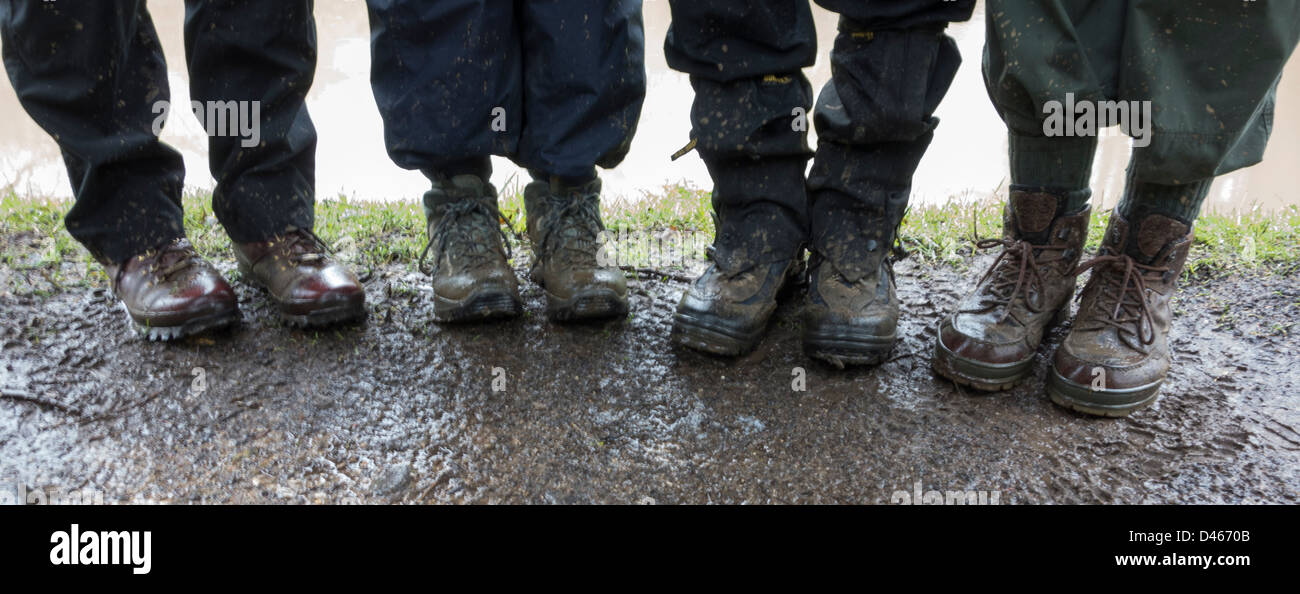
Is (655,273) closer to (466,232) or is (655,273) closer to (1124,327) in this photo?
(466,232)

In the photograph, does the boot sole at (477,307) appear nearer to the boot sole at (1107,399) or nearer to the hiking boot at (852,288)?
the hiking boot at (852,288)

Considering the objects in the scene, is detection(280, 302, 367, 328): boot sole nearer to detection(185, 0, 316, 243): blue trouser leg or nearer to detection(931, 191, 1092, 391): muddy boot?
detection(185, 0, 316, 243): blue trouser leg

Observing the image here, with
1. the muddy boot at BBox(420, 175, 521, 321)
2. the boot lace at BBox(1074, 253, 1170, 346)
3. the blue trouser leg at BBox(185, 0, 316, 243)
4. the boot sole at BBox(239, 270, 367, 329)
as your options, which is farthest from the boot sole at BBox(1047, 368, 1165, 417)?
the blue trouser leg at BBox(185, 0, 316, 243)

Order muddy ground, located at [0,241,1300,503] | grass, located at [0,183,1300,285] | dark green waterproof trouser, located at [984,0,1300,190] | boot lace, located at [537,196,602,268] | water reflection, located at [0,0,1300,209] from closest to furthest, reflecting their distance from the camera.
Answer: dark green waterproof trouser, located at [984,0,1300,190]
muddy ground, located at [0,241,1300,503]
boot lace, located at [537,196,602,268]
grass, located at [0,183,1300,285]
water reflection, located at [0,0,1300,209]

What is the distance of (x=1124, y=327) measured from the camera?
Result: 1584 mm

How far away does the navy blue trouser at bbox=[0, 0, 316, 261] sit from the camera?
165 centimetres

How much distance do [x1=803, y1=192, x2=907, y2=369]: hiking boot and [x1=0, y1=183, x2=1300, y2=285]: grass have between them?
556mm

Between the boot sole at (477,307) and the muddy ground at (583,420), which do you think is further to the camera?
the boot sole at (477,307)

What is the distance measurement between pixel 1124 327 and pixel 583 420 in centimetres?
114

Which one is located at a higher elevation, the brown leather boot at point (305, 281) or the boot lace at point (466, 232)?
the boot lace at point (466, 232)

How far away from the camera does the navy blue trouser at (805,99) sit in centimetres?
154

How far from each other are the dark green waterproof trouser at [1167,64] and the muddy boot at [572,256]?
38.7 inches

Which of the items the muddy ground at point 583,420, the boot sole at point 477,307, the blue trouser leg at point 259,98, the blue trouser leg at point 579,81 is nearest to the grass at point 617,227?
the muddy ground at point 583,420

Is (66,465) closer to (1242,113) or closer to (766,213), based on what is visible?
(766,213)
